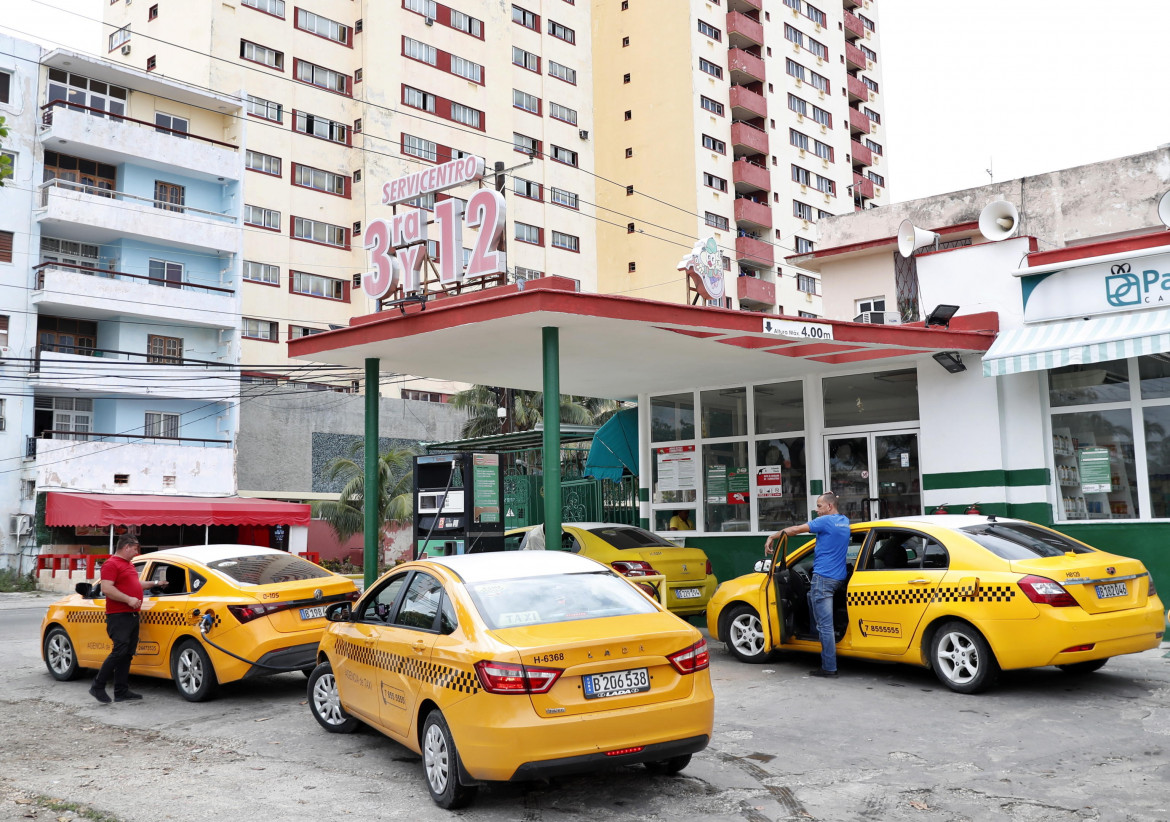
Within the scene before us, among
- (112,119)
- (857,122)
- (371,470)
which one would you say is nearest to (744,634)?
(371,470)

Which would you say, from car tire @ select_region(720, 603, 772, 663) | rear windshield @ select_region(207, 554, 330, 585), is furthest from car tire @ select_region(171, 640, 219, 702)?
car tire @ select_region(720, 603, 772, 663)

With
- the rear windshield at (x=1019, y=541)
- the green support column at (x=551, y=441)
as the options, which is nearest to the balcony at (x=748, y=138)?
the green support column at (x=551, y=441)

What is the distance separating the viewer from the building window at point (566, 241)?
2077 inches

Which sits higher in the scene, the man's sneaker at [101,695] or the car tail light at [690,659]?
the car tail light at [690,659]

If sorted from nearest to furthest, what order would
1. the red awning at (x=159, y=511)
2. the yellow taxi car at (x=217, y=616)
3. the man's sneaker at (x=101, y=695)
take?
the yellow taxi car at (x=217, y=616) → the man's sneaker at (x=101, y=695) → the red awning at (x=159, y=511)

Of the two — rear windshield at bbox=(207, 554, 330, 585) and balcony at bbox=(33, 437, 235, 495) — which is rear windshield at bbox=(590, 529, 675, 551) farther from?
balcony at bbox=(33, 437, 235, 495)

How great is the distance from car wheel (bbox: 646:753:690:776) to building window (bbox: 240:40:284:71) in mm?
42272

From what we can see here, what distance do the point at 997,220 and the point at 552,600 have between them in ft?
36.2

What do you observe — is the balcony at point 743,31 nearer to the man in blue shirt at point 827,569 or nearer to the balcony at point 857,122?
the balcony at point 857,122

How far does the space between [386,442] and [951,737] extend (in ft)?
126

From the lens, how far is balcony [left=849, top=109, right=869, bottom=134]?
2566 inches

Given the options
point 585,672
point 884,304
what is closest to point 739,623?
point 585,672

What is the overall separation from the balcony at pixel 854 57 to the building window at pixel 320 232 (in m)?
36.8

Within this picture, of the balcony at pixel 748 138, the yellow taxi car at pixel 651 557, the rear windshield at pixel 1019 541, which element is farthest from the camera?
the balcony at pixel 748 138
